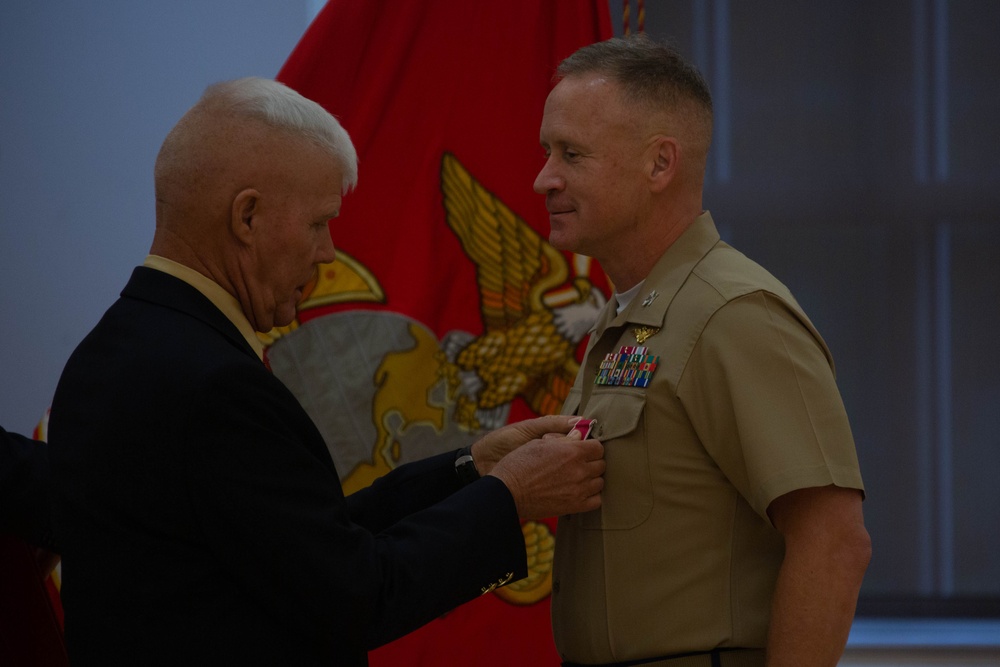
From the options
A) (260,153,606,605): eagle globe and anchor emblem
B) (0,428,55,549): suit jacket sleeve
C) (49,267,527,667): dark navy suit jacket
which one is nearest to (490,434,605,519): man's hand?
(49,267,527,667): dark navy suit jacket

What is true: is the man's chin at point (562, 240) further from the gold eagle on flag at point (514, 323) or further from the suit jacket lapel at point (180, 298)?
the gold eagle on flag at point (514, 323)

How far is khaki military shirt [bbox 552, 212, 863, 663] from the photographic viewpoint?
1.16m

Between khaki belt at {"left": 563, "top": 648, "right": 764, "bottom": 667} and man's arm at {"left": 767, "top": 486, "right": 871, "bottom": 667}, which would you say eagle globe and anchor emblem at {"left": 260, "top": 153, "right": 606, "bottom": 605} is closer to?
khaki belt at {"left": 563, "top": 648, "right": 764, "bottom": 667}

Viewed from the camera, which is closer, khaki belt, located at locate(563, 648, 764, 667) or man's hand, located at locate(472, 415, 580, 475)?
khaki belt, located at locate(563, 648, 764, 667)

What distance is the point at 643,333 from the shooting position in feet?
4.38

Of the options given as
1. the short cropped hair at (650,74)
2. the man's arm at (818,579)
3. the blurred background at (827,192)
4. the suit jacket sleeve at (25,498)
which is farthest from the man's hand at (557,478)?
the blurred background at (827,192)

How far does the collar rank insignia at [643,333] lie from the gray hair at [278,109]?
1.52 ft

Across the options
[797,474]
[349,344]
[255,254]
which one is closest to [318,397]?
[349,344]

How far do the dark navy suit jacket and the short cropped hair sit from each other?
640mm

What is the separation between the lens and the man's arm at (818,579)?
1.14 meters

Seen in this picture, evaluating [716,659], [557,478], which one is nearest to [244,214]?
[557,478]

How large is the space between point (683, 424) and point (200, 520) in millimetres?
596

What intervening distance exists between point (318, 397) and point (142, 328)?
117 centimetres

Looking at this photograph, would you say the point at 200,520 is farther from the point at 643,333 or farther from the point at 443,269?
the point at 443,269
